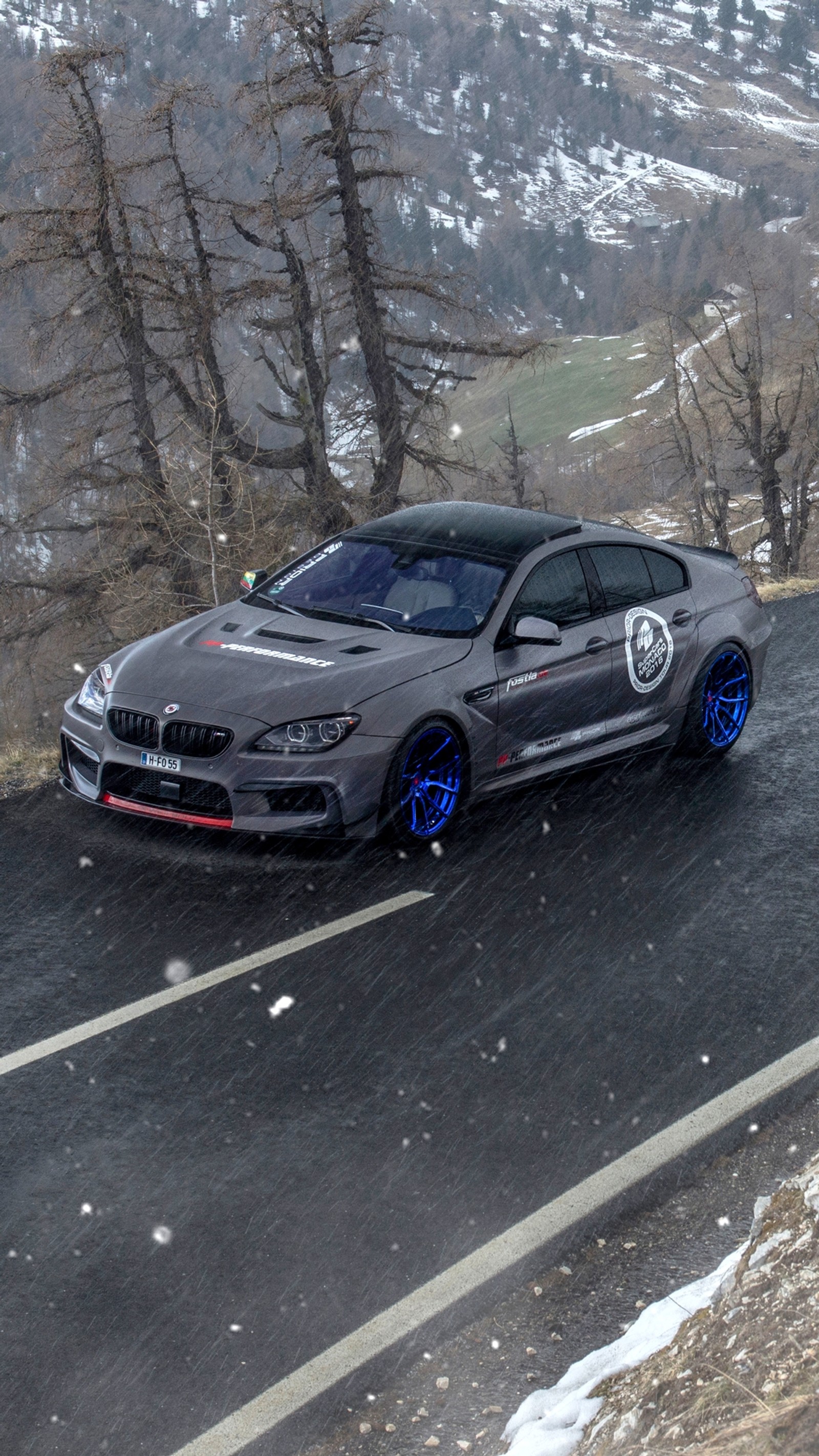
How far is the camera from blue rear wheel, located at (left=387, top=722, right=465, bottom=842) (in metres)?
6.82

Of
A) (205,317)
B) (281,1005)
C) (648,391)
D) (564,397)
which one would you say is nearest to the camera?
(281,1005)

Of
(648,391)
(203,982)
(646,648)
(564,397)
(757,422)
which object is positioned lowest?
(564,397)

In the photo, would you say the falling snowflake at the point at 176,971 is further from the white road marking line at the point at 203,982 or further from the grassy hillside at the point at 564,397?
the grassy hillside at the point at 564,397

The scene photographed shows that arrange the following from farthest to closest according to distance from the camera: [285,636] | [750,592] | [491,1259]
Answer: [750,592]
[285,636]
[491,1259]

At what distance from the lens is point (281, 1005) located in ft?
17.6

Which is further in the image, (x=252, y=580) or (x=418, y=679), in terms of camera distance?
(x=252, y=580)

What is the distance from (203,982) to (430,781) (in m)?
1.96

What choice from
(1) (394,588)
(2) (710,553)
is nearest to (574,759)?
(1) (394,588)

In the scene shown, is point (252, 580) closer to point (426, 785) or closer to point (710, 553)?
point (426, 785)

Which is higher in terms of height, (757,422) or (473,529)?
(473,529)

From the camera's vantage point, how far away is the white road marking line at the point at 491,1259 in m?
3.22

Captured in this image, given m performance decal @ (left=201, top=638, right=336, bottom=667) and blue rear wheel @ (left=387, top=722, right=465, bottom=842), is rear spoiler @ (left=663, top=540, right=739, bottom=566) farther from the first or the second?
m performance decal @ (left=201, top=638, right=336, bottom=667)

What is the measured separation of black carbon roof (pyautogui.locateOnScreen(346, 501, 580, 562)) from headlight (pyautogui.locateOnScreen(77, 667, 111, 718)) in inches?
75.0

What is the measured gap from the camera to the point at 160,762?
22.0 ft
